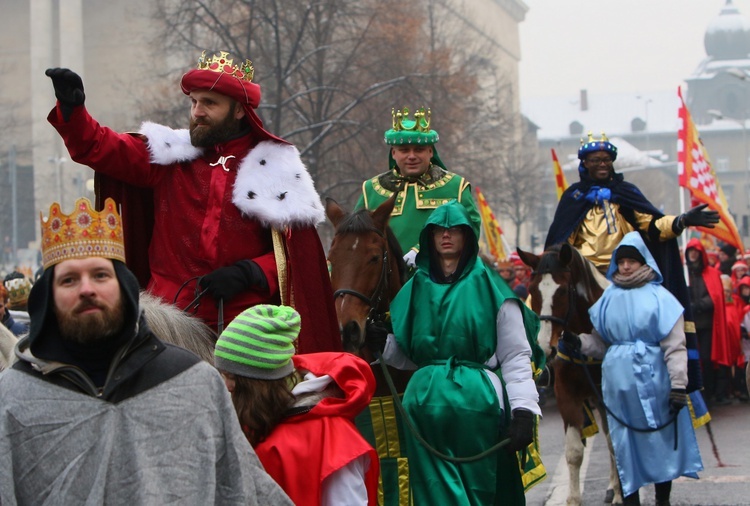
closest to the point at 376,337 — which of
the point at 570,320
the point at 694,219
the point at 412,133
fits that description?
the point at 412,133

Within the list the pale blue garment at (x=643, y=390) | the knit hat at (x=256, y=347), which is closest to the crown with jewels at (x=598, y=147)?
the pale blue garment at (x=643, y=390)

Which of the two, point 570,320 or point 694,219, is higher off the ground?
point 694,219

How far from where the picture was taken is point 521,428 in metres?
6.70

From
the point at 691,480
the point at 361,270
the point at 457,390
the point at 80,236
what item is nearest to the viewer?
the point at 80,236

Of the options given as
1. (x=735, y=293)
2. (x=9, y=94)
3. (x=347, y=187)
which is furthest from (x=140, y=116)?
(x=9, y=94)

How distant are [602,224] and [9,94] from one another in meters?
62.0

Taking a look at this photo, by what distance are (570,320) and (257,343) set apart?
18.9ft

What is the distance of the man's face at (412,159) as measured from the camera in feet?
29.9

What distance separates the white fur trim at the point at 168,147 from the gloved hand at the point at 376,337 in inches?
54.8

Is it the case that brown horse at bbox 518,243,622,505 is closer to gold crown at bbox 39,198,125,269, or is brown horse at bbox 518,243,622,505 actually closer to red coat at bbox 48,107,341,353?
red coat at bbox 48,107,341,353

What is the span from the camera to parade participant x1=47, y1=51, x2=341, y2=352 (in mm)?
6402

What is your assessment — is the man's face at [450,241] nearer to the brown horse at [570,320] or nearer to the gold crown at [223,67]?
the gold crown at [223,67]

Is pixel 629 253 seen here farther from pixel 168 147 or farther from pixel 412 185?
pixel 168 147

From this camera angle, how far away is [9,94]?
70.1 metres
